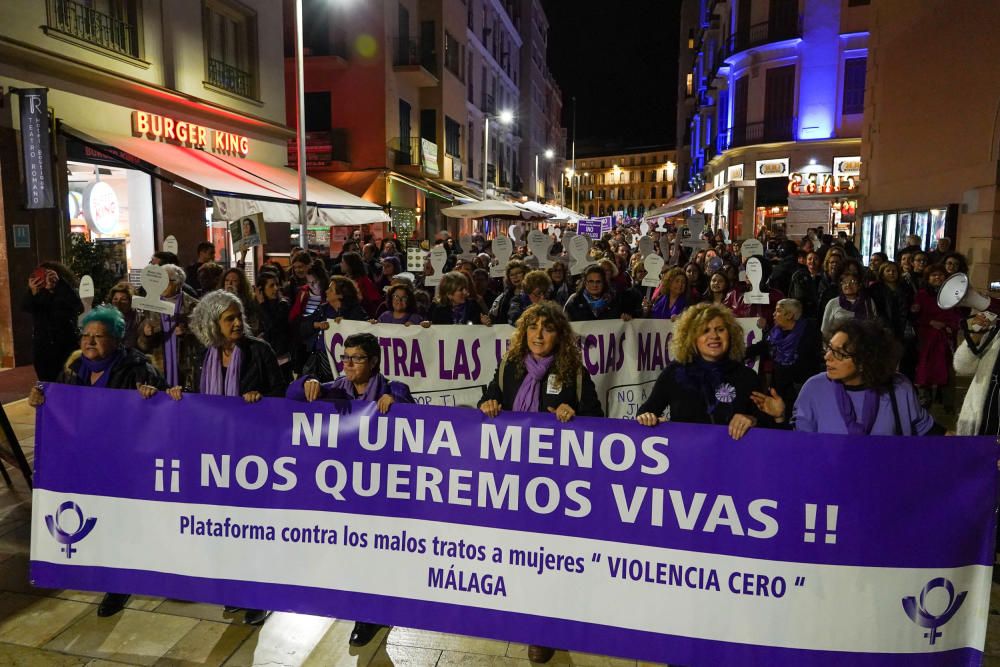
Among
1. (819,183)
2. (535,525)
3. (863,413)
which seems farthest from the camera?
(819,183)

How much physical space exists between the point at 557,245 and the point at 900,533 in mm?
15407

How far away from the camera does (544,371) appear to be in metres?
4.24

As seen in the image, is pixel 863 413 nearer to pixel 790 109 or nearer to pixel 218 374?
pixel 218 374

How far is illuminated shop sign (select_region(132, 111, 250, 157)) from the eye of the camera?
541 inches

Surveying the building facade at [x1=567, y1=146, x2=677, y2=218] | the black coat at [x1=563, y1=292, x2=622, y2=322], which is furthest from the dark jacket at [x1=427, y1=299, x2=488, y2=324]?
the building facade at [x1=567, y1=146, x2=677, y2=218]

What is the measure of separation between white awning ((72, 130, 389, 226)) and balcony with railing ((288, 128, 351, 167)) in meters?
5.33

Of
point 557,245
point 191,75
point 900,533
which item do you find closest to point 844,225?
point 557,245

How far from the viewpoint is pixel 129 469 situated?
12.6ft

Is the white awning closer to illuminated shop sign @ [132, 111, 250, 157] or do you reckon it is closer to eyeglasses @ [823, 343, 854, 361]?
illuminated shop sign @ [132, 111, 250, 157]

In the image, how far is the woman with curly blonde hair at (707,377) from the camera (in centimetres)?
386

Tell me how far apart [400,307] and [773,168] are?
93.6ft

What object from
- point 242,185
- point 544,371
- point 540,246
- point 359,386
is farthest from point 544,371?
point 242,185

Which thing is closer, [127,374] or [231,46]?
[127,374]

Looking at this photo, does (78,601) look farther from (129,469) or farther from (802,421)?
(802,421)
